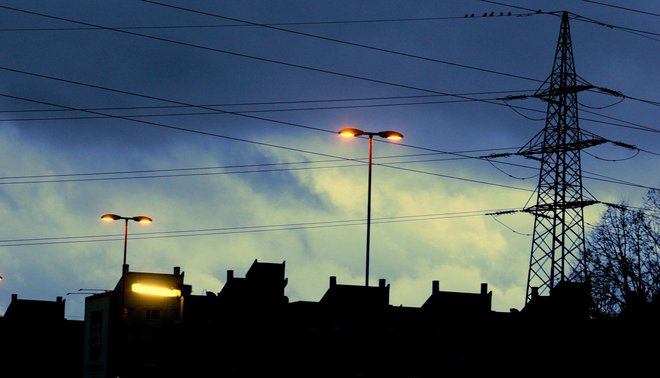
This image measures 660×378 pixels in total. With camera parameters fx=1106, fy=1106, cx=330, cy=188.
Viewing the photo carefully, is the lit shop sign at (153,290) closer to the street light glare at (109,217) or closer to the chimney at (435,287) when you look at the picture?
the street light glare at (109,217)

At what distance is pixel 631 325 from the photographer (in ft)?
215

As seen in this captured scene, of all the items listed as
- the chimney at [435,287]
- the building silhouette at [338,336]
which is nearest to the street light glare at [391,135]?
the building silhouette at [338,336]

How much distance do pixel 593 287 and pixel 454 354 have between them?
80.8 feet

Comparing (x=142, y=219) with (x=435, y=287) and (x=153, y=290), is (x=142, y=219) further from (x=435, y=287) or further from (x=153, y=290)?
(x=435, y=287)

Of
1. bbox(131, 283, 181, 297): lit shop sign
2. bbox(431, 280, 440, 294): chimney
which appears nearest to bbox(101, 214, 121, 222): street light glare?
bbox(131, 283, 181, 297): lit shop sign

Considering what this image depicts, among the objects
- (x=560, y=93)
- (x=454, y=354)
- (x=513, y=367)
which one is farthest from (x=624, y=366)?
(x=454, y=354)

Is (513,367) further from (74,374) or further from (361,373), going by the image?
(74,374)

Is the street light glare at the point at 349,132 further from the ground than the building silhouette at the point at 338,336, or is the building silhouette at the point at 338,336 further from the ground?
the street light glare at the point at 349,132

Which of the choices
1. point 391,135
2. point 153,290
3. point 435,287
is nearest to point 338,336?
point 435,287

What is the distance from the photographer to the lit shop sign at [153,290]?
127 ft

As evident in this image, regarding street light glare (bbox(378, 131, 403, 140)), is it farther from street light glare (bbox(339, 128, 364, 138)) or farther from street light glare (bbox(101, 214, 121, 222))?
street light glare (bbox(101, 214, 121, 222))

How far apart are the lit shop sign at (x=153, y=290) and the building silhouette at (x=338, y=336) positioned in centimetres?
2365

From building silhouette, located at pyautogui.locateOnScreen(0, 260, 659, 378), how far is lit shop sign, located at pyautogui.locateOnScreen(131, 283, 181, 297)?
23649mm

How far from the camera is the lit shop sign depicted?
38.6 m
